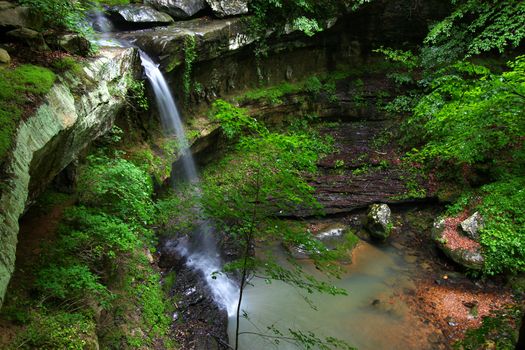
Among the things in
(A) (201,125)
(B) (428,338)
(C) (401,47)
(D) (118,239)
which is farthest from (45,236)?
(C) (401,47)

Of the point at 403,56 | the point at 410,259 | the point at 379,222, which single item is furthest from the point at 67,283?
the point at 403,56

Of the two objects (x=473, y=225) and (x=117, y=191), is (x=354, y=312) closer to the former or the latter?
(x=473, y=225)

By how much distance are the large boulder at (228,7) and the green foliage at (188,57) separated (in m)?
2.21

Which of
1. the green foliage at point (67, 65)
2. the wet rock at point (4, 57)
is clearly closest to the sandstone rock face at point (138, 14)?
the green foliage at point (67, 65)

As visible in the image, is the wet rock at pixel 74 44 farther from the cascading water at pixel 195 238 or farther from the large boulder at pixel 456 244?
the large boulder at pixel 456 244

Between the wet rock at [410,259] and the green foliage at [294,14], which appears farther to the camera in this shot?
the green foliage at [294,14]

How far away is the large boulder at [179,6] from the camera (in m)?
11.4

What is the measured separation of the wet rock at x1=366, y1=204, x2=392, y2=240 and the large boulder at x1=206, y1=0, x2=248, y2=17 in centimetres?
797

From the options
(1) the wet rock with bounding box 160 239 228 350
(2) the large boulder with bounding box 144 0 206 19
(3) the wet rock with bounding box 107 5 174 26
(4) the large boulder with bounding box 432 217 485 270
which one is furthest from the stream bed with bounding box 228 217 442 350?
(2) the large boulder with bounding box 144 0 206 19

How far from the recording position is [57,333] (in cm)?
396

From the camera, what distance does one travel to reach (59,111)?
4285 millimetres

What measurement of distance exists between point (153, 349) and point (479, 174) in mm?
10189

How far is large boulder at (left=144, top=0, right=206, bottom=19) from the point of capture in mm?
11352

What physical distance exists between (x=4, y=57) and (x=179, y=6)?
8.05 meters
